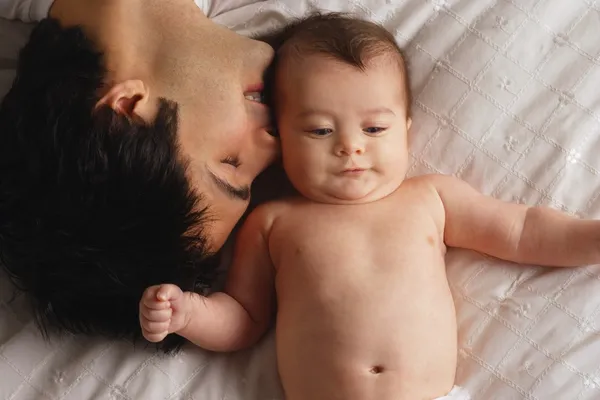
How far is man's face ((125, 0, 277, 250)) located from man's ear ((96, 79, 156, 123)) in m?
0.03

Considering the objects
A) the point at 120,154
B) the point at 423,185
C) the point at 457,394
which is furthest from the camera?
the point at 423,185

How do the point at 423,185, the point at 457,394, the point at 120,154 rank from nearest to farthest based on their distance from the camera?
the point at 120,154
the point at 457,394
the point at 423,185

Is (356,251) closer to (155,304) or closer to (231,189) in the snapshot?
(231,189)

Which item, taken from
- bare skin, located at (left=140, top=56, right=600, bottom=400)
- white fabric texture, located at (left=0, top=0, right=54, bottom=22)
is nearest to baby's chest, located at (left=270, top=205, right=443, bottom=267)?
bare skin, located at (left=140, top=56, right=600, bottom=400)

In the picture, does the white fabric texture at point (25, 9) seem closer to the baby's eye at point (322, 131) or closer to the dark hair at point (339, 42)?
the dark hair at point (339, 42)

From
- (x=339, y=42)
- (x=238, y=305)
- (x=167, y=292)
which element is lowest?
(x=238, y=305)

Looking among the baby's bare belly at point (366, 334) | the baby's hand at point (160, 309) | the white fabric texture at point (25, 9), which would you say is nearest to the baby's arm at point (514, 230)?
the baby's bare belly at point (366, 334)

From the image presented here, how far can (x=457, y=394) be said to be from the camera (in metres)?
1.02

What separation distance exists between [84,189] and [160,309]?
0.58 feet

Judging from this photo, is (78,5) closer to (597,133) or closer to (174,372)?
(174,372)

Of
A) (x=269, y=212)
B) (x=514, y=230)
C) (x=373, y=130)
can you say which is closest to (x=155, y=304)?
(x=269, y=212)

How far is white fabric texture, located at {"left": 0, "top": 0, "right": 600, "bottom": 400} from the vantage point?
1.04 m

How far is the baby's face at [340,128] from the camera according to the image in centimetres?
105

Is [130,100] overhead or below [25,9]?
overhead
